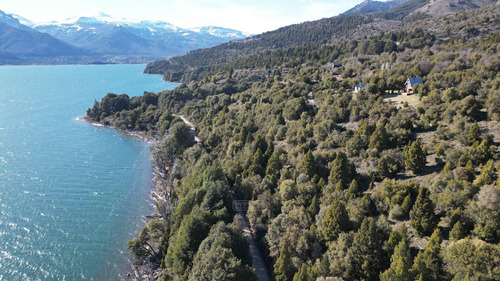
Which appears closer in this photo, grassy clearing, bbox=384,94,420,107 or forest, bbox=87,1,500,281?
forest, bbox=87,1,500,281

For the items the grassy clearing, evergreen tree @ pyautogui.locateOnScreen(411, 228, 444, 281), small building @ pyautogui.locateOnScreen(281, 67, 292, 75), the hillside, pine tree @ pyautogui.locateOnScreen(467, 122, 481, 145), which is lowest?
evergreen tree @ pyautogui.locateOnScreen(411, 228, 444, 281)

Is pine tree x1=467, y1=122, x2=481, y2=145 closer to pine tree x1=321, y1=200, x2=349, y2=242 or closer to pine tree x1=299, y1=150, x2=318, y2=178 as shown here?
pine tree x1=321, y1=200, x2=349, y2=242

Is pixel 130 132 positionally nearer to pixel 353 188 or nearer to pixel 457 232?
pixel 353 188

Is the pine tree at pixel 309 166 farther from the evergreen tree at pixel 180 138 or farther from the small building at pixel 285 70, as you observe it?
the small building at pixel 285 70

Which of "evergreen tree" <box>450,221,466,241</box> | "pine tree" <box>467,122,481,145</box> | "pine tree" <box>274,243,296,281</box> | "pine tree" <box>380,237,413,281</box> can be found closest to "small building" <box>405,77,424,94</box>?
"pine tree" <box>467,122,481,145</box>

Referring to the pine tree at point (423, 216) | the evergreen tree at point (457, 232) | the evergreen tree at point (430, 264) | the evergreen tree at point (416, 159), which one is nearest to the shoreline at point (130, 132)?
the evergreen tree at point (416, 159)

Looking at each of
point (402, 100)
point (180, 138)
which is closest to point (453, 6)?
point (402, 100)

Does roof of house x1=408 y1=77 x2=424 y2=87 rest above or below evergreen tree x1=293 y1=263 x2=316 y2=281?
above

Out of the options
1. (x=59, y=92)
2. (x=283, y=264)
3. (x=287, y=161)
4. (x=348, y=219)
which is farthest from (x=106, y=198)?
(x=59, y=92)
